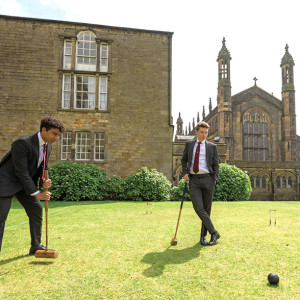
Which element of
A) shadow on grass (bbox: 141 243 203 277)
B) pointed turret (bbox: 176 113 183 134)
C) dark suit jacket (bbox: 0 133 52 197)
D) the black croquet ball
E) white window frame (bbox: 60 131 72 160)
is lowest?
shadow on grass (bbox: 141 243 203 277)

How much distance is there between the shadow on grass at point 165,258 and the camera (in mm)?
3109

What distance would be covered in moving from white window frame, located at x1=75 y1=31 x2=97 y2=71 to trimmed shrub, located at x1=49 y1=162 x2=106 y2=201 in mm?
6802

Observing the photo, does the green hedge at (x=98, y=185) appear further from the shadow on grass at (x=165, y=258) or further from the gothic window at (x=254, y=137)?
the gothic window at (x=254, y=137)

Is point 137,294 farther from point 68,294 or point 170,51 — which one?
point 170,51

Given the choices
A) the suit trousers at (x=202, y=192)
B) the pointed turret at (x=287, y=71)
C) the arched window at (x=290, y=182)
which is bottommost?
the arched window at (x=290, y=182)

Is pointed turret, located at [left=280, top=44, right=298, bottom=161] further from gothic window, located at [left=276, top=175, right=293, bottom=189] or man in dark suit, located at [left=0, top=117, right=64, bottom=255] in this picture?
man in dark suit, located at [left=0, top=117, right=64, bottom=255]

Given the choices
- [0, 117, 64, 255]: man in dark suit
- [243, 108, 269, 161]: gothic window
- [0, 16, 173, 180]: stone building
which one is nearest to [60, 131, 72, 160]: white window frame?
[0, 16, 173, 180]: stone building

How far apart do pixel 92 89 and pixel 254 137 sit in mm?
30957

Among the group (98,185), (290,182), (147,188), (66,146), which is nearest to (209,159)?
(147,188)

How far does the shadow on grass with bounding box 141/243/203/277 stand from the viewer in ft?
10.2

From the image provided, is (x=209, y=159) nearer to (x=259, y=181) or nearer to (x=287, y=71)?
(x=259, y=181)

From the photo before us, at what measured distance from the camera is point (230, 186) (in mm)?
13984

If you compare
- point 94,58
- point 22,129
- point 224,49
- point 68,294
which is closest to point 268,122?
point 224,49

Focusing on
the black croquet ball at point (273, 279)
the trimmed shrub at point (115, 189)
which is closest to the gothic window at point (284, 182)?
the trimmed shrub at point (115, 189)
